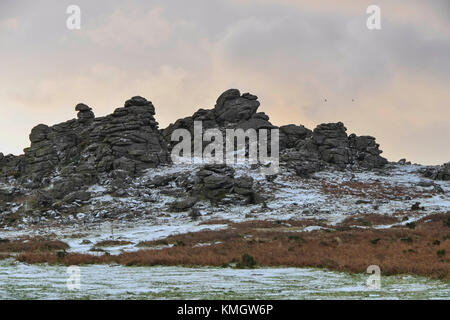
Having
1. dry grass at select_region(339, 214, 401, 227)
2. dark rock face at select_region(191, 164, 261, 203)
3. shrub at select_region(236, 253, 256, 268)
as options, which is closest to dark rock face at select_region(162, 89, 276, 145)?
dark rock face at select_region(191, 164, 261, 203)

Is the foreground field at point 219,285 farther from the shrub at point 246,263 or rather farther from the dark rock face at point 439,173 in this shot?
the dark rock face at point 439,173

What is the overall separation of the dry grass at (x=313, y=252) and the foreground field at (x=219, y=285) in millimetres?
1782

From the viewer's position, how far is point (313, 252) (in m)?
27.9

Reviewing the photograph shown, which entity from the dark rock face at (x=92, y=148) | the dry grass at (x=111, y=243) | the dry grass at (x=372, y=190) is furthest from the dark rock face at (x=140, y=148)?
the dry grass at (x=111, y=243)

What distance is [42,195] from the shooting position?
225 ft

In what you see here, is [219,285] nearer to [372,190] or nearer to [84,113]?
[372,190]

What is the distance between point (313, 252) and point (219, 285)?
1317cm

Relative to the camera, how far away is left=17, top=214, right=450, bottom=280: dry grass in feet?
72.3

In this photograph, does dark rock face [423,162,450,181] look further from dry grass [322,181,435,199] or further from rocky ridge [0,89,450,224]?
dry grass [322,181,435,199]

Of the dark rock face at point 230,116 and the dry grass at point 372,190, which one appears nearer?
the dry grass at point 372,190

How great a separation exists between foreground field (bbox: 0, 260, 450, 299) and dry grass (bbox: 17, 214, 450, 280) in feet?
5.85

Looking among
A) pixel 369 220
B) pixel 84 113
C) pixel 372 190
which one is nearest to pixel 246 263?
pixel 369 220

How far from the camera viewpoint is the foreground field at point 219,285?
13.4 m

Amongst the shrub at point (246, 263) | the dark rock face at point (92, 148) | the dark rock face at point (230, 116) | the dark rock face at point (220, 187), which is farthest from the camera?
the dark rock face at point (230, 116)
